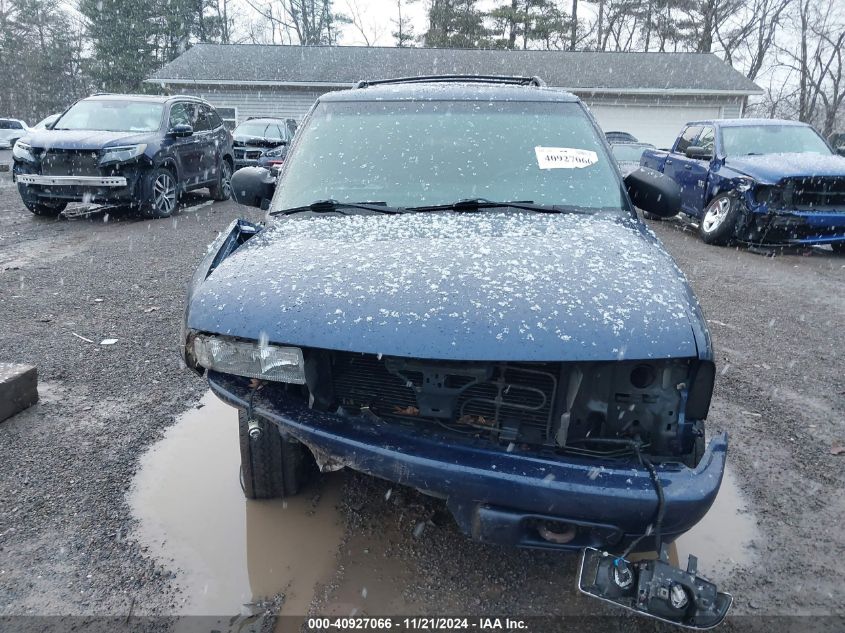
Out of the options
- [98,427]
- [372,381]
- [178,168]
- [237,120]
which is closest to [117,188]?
[178,168]

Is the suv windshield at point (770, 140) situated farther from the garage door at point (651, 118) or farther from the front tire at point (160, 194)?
the garage door at point (651, 118)

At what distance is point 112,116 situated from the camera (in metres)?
9.24

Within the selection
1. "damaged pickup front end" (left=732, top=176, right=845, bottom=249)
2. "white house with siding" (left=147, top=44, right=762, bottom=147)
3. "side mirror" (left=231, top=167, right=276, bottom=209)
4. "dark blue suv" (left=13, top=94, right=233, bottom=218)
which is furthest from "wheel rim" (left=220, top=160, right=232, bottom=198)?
"white house with siding" (left=147, top=44, right=762, bottom=147)

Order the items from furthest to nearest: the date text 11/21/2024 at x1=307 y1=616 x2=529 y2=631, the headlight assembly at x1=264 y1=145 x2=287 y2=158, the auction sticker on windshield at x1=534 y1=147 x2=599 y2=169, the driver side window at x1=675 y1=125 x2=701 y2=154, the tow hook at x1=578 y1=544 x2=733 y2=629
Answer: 1. the headlight assembly at x1=264 y1=145 x2=287 y2=158
2. the driver side window at x1=675 y1=125 x2=701 y2=154
3. the auction sticker on windshield at x1=534 y1=147 x2=599 y2=169
4. the date text 11/21/2024 at x1=307 y1=616 x2=529 y2=631
5. the tow hook at x1=578 y1=544 x2=733 y2=629

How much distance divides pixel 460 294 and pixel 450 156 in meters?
1.32

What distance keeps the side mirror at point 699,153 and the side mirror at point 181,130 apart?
785 centimetres

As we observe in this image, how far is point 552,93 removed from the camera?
352 cm

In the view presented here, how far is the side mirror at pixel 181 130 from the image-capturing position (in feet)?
30.3

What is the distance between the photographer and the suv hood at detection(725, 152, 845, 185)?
7.61 m

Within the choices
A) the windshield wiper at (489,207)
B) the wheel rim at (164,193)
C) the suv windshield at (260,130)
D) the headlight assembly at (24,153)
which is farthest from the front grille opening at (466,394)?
the suv windshield at (260,130)

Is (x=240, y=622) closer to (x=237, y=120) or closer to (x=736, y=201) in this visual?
(x=736, y=201)

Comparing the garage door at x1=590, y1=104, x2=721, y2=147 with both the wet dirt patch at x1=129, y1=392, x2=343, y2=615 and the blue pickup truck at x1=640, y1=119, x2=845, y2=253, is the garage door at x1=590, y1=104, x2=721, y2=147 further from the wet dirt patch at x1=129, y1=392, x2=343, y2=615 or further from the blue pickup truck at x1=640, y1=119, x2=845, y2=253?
the wet dirt patch at x1=129, y1=392, x2=343, y2=615

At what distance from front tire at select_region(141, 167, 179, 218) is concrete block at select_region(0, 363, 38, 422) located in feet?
19.7

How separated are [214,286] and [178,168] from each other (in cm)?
825
